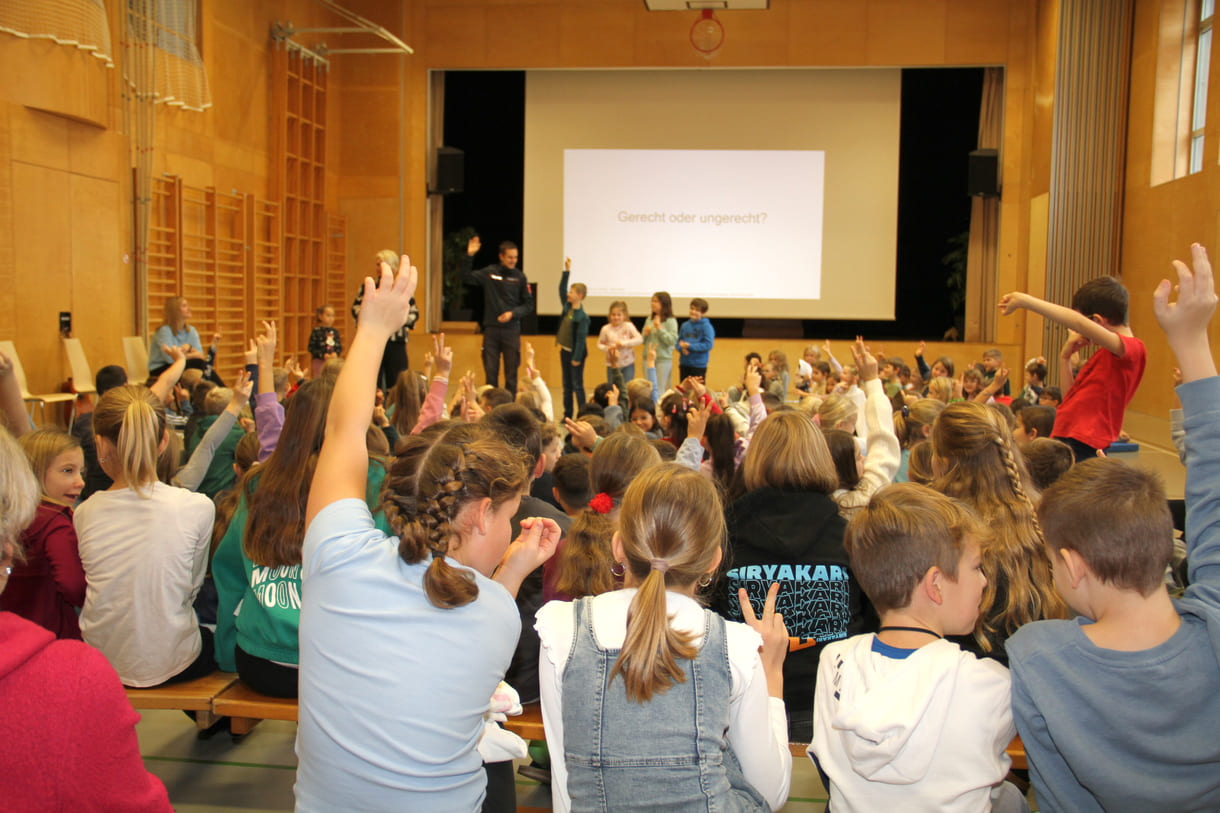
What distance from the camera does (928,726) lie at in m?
1.50

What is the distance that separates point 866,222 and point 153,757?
35.2ft

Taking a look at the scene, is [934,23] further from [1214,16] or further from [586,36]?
[586,36]

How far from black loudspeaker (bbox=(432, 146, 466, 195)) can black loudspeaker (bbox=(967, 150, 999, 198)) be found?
631 centimetres

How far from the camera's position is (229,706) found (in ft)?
7.52

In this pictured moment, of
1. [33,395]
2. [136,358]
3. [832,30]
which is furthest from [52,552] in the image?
[832,30]

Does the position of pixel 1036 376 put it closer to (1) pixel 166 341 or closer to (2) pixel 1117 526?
(2) pixel 1117 526

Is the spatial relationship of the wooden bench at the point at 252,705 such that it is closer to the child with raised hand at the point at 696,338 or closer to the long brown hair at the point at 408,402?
the long brown hair at the point at 408,402

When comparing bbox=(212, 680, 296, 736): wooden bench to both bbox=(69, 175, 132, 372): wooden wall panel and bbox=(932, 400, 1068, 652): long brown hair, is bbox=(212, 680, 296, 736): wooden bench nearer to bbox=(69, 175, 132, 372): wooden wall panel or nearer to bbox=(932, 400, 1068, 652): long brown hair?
bbox=(932, 400, 1068, 652): long brown hair

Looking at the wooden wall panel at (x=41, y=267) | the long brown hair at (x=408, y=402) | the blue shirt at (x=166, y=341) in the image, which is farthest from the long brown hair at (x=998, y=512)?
the wooden wall panel at (x=41, y=267)

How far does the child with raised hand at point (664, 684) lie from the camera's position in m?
1.48

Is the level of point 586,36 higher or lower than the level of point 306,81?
higher

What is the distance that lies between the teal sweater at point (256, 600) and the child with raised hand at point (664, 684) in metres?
0.70

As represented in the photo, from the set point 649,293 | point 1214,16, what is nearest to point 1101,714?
A: point 1214,16

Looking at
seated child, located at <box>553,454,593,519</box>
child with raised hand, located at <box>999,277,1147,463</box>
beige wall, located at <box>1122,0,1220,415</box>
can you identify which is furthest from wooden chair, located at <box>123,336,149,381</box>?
beige wall, located at <box>1122,0,1220,415</box>
